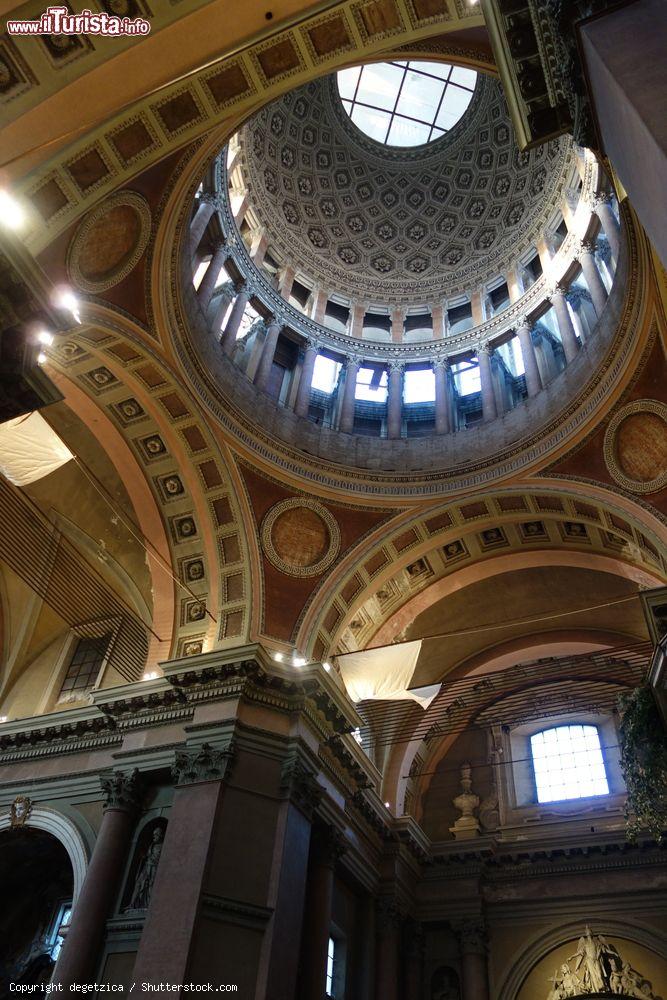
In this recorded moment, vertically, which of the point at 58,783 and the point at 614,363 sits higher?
the point at 614,363

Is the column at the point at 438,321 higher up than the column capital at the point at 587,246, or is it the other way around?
the column at the point at 438,321

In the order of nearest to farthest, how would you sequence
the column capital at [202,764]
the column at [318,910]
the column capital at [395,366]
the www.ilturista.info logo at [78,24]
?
1. the www.ilturista.info logo at [78,24]
2. the column at [318,910]
3. the column capital at [202,764]
4. the column capital at [395,366]

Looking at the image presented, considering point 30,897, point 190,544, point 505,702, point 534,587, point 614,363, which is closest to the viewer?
point 614,363

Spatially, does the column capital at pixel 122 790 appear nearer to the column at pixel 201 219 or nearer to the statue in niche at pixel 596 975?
the statue in niche at pixel 596 975

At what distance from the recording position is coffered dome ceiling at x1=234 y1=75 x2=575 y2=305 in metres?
19.3

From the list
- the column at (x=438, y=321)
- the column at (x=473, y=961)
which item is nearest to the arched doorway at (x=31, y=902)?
the column at (x=473, y=961)

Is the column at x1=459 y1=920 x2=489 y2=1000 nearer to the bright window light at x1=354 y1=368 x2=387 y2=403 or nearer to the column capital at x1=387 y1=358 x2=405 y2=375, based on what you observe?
the bright window light at x1=354 y1=368 x2=387 y2=403

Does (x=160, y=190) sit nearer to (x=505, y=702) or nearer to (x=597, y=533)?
(x=597, y=533)

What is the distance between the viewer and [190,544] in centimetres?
1587

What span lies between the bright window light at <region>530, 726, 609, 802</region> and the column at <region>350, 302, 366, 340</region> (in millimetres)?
11383

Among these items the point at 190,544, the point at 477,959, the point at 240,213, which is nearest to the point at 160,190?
the point at 240,213

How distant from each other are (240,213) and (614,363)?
32.1 ft

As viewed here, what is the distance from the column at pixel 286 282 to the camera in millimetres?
19016

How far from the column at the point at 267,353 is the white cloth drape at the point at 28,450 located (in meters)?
5.64
